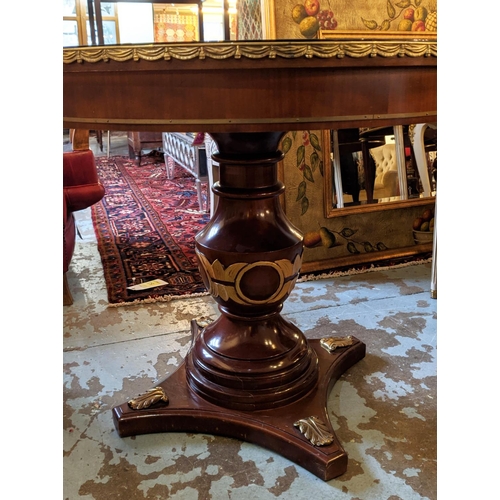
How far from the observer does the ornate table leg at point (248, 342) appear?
1.31m

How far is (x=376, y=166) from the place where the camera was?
257 centimetres

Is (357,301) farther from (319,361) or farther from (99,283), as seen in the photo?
(99,283)

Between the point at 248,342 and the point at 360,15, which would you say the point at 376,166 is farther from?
the point at 248,342

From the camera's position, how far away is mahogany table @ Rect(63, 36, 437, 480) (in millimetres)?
935

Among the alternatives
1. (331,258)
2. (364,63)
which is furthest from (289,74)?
(331,258)

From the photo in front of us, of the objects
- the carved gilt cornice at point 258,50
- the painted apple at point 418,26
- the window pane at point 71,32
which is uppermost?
the window pane at point 71,32

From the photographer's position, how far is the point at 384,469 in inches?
47.5

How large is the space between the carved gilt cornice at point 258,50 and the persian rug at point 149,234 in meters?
1.38

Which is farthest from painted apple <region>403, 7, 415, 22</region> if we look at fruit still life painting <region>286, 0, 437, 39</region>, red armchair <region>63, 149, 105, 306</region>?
red armchair <region>63, 149, 105, 306</region>

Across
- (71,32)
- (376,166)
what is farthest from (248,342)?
(71,32)

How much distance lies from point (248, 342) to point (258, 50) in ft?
2.56

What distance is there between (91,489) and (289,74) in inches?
37.2

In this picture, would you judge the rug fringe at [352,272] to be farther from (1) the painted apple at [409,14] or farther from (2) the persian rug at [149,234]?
(1) the painted apple at [409,14]

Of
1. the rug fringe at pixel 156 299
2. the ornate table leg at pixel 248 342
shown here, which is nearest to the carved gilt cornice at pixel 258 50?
the ornate table leg at pixel 248 342
